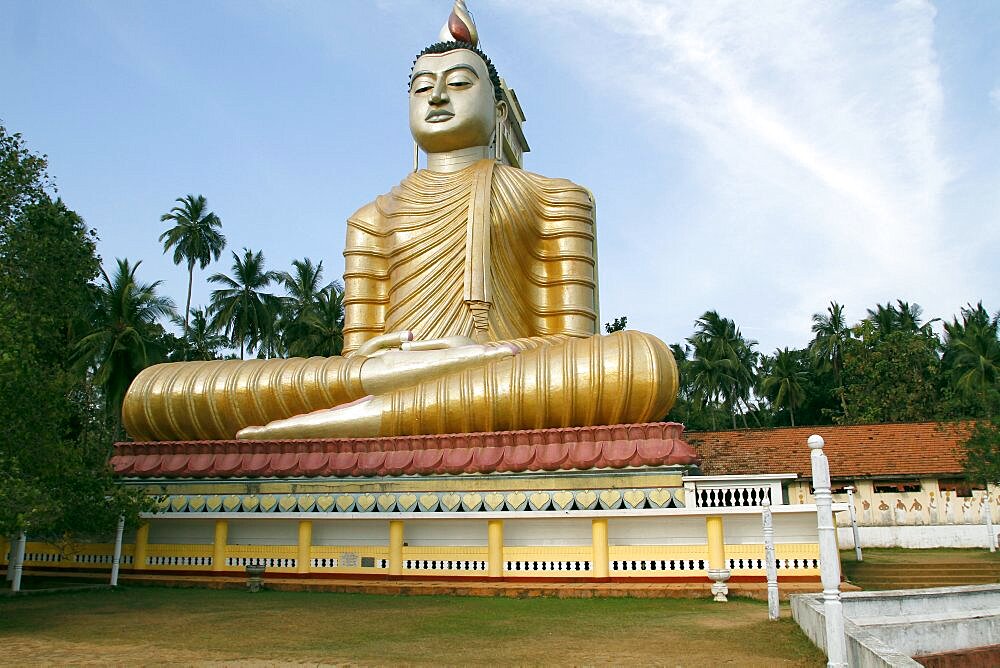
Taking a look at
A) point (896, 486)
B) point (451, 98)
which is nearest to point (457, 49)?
point (451, 98)

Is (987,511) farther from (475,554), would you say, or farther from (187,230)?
(187,230)

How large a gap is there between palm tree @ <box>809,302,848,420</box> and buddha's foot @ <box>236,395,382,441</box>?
25597mm

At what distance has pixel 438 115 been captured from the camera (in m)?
16.8

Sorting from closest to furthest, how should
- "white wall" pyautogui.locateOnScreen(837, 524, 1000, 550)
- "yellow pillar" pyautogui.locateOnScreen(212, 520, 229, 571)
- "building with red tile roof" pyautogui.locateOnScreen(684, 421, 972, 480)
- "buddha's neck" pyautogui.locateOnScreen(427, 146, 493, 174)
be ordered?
"yellow pillar" pyautogui.locateOnScreen(212, 520, 229, 571)
"buddha's neck" pyautogui.locateOnScreen(427, 146, 493, 174)
"white wall" pyautogui.locateOnScreen(837, 524, 1000, 550)
"building with red tile roof" pyautogui.locateOnScreen(684, 421, 972, 480)

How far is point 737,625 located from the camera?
309 inches

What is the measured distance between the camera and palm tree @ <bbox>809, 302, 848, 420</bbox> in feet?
114

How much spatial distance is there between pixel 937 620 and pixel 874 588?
4.76 m

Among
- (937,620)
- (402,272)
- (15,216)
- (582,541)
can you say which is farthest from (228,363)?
(937,620)

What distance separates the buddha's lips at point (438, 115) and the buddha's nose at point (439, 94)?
18 centimetres

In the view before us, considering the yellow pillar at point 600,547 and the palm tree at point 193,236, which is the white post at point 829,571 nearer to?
the yellow pillar at point 600,547

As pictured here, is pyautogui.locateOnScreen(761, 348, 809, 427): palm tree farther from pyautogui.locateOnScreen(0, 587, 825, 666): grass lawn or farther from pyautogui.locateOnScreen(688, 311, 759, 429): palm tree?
pyautogui.locateOnScreen(0, 587, 825, 666): grass lawn

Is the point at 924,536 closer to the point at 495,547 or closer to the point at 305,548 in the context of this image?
the point at 495,547

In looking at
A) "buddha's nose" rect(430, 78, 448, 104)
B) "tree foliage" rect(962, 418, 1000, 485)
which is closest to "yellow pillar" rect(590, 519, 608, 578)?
"tree foliage" rect(962, 418, 1000, 485)

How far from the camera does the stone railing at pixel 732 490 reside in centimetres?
1070
